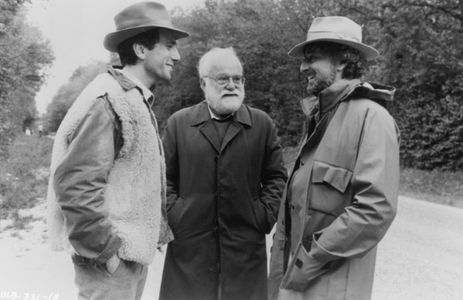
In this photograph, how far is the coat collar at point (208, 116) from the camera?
321cm

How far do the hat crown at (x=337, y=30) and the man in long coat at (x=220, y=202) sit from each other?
731mm

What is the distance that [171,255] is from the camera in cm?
320

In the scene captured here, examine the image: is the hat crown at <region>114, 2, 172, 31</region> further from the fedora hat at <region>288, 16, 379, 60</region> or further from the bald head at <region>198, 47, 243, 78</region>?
the fedora hat at <region>288, 16, 379, 60</region>

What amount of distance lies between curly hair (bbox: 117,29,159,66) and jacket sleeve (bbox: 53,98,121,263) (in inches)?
19.9

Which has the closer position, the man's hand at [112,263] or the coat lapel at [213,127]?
the man's hand at [112,263]

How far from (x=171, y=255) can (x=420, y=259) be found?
12.8 feet

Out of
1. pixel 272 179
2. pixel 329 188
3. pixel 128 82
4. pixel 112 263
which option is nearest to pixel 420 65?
pixel 272 179

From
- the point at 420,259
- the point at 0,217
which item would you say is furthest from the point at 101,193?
the point at 0,217

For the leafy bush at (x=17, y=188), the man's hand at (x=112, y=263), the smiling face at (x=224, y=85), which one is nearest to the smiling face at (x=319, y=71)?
the smiling face at (x=224, y=85)

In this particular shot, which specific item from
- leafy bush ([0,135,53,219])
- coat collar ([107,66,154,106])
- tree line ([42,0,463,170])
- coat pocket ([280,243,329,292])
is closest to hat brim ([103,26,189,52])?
coat collar ([107,66,154,106])

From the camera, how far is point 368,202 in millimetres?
2115

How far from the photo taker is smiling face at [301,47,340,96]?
2566 millimetres

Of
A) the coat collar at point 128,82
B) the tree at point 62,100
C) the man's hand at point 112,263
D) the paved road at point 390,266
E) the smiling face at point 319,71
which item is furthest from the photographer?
the tree at point 62,100

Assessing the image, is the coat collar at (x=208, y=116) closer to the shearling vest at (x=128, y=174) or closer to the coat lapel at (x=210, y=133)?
the coat lapel at (x=210, y=133)
